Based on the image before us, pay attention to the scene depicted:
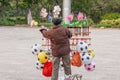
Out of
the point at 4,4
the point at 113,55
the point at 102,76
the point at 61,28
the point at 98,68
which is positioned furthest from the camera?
the point at 4,4

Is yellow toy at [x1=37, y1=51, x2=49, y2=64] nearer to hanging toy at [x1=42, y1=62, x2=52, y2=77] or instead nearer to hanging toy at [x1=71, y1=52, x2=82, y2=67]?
hanging toy at [x1=42, y1=62, x2=52, y2=77]

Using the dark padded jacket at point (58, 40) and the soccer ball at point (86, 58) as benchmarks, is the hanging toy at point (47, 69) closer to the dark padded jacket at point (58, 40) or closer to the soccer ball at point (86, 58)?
the dark padded jacket at point (58, 40)

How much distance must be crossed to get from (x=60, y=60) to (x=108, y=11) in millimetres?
36261

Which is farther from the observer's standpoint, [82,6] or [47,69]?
[82,6]

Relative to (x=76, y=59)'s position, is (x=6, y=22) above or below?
below

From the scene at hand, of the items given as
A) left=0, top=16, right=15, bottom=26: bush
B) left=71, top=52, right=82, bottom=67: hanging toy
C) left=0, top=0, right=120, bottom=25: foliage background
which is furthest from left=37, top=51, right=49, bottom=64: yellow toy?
left=0, top=0, right=120, bottom=25: foliage background

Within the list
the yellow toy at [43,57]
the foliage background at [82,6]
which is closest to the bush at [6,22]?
the foliage background at [82,6]

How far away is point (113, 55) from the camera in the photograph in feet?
50.5

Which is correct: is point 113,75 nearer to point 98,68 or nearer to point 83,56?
point 98,68

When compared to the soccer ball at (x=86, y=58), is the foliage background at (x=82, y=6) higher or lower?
lower

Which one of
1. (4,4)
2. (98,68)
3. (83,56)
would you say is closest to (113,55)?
(98,68)

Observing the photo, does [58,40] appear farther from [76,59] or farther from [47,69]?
[47,69]

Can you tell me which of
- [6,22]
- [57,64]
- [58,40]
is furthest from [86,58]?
[6,22]

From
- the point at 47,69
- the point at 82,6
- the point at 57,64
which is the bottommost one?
the point at 82,6
